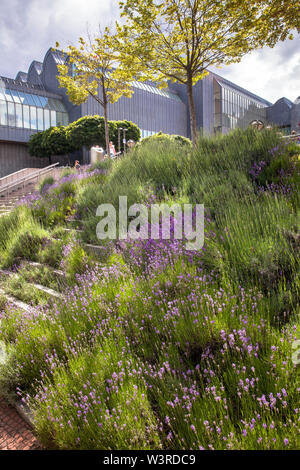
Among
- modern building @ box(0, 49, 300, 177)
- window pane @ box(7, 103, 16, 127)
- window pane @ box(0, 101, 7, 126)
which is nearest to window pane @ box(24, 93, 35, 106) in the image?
modern building @ box(0, 49, 300, 177)

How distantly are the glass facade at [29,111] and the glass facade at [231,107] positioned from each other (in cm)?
2727

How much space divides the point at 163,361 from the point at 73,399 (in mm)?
718

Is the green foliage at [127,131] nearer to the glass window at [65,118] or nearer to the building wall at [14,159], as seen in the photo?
the building wall at [14,159]

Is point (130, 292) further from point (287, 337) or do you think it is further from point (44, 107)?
point (44, 107)

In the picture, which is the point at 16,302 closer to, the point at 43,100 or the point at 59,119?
the point at 59,119

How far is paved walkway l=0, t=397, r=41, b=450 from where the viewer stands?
86.7 inches

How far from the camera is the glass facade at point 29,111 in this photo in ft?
112

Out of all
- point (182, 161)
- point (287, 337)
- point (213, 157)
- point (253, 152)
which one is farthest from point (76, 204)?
point (287, 337)

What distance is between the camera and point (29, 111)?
1417 inches

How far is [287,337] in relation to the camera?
196 cm

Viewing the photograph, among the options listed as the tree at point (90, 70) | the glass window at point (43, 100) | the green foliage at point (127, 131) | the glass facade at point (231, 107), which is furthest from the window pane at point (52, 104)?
the glass facade at point (231, 107)

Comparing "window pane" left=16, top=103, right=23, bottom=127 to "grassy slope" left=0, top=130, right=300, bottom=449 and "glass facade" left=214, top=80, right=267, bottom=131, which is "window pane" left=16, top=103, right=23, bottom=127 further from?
"grassy slope" left=0, top=130, right=300, bottom=449

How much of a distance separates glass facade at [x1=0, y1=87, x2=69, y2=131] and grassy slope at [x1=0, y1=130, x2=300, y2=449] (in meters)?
35.4

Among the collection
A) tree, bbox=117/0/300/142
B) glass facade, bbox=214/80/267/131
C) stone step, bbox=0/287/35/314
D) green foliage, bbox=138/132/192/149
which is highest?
glass facade, bbox=214/80/267/131
